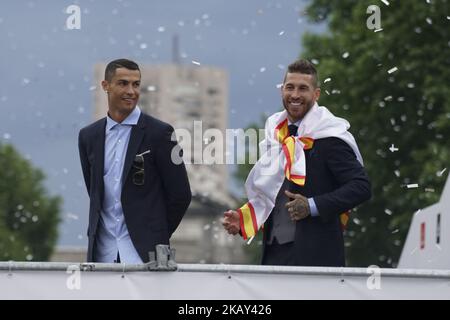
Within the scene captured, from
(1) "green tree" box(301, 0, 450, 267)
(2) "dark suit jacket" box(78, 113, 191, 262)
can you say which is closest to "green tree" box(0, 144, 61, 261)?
(1) "green tree" box(301, 0, 450, 267)

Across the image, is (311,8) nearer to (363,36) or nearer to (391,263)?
(363,36)

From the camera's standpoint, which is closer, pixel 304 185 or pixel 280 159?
pixel 304 185

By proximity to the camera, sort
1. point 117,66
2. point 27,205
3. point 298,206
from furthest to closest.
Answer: point 27,205
point 117,66
point 298,206

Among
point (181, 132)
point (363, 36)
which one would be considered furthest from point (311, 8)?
point (181, 132)

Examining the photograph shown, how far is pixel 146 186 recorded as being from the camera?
854cm

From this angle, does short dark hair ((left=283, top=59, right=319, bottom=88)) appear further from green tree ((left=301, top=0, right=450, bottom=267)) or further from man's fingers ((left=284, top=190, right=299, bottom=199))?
green tree ((left=301, top=0, right=450, bottom=267))

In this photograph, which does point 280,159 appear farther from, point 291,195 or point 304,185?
point 291,195

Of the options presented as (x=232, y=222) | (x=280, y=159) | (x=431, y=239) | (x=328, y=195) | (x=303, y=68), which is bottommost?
(x=431, y=239)

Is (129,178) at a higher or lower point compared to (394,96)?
lower

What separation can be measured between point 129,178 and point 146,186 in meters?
0.11

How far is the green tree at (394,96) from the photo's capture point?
3039cm

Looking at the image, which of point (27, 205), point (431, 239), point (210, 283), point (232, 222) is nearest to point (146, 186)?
point (232, 222)

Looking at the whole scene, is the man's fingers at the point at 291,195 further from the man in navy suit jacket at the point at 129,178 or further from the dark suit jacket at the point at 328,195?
the man in navy suit jacket at the point at 129,178
